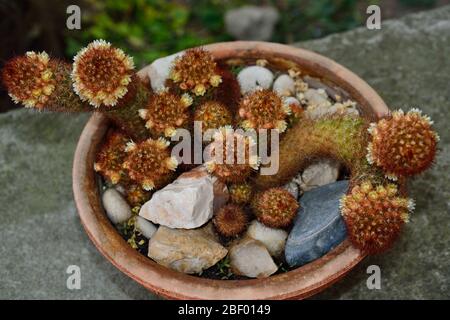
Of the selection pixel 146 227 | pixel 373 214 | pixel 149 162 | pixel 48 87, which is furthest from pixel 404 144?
pixel 48 87

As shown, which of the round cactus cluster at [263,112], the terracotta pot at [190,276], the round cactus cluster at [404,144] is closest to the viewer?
the round cactus cluster at [404,144]

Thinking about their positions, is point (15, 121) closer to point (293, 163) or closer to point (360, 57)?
point (293, 163)

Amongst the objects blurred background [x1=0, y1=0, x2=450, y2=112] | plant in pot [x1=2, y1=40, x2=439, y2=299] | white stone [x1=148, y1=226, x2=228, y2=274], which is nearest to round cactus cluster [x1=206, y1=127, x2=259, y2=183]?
plant in pot [x1=2, y1=40, x2=439, y2=299]

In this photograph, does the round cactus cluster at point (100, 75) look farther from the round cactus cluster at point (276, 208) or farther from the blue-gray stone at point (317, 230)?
the blue-gray stone at point (317, 230)

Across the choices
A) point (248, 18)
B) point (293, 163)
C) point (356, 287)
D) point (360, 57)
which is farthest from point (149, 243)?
point (248, 18)

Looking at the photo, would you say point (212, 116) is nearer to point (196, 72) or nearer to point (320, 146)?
point (196, 72)

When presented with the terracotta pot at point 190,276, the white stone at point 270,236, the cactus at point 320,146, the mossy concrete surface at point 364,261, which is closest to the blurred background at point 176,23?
the mossy concrete surface at point 364,261

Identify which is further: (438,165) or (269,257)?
(438,165)
